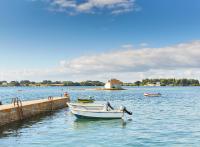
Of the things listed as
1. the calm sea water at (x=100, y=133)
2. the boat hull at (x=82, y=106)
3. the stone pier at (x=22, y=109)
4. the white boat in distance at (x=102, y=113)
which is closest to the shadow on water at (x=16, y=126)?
the calm sea water at (x=100, y=133)

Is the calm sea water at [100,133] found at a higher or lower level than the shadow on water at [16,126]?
lower

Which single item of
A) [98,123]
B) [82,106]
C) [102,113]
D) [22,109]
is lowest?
[98,123]

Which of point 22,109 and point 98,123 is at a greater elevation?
point 22,109

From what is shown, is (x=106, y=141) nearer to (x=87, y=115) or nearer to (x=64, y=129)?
(x=64, y=129)

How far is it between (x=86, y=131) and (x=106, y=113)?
25.4ft

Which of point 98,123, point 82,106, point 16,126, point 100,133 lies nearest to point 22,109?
point 16,126

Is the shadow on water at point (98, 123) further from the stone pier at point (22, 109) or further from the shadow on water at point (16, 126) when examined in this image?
the stone pier at point (22, 109)

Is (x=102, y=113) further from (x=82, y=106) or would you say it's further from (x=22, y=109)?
(x=22, y=109)

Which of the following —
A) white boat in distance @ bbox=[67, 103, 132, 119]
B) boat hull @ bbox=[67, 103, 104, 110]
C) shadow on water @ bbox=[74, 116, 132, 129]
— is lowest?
shadow on water @ bbox=[74, 116, 132, 129]

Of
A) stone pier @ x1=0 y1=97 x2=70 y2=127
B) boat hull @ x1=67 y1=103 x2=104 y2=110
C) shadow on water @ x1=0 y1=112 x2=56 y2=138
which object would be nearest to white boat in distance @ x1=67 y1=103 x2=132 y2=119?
boat hull @ x1=67 y1=103 x2=104 y2=110

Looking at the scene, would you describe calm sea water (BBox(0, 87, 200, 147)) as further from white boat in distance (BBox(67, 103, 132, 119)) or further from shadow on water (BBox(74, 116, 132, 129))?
white boat in distance (BBox(67, 103, 132, 119))

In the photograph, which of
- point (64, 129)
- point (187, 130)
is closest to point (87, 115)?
point (64, 129)

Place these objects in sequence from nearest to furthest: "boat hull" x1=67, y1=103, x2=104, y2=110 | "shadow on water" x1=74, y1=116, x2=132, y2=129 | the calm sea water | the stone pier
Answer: the calm sea water, the stone pier, "shadow on water" x1=74, y1=116, x2=132, y2=129, "boat hull" x1=67, y1=103, x2=104, y2=110

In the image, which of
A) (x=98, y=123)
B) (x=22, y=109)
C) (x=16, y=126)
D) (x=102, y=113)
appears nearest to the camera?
(x=16, y=126)
